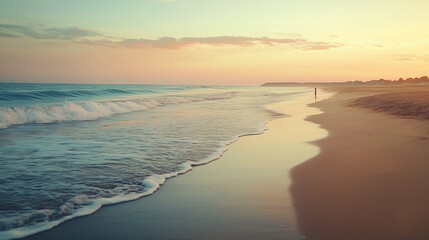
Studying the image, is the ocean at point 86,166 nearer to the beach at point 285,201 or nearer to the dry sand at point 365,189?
the beach at point 285,201

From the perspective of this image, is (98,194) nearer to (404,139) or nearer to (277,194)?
(277,194)

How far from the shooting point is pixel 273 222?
4.04 m

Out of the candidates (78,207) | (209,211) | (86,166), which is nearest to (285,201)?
(209,211)

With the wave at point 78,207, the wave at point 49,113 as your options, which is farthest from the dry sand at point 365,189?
the wave at point 49,113

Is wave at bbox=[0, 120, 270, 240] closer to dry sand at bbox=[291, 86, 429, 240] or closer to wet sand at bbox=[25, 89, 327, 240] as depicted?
wet sand at bbox=[25, 89, 327, 240]

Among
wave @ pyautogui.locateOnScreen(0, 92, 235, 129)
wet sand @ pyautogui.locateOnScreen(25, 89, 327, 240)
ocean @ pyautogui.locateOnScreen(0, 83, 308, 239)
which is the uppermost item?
wave @ pyautogui.locateOnScreen(0, 92, 235, 129)

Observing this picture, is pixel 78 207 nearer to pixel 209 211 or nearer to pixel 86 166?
pixel 209 211

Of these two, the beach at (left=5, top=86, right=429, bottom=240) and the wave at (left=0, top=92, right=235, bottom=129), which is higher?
the wave at (left=0, top=92, right=235, bottom=129)

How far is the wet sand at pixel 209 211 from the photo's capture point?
3.75m

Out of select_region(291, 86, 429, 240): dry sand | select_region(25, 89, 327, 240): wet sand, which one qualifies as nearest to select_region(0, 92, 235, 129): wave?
select_region(25, 89, 327, 240): wet sand

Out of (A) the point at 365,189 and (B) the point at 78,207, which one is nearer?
(B) the point at 78,207

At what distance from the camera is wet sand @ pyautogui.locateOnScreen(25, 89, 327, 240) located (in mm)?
3752

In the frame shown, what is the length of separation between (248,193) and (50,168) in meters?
4.25

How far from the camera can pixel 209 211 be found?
4426 mm
